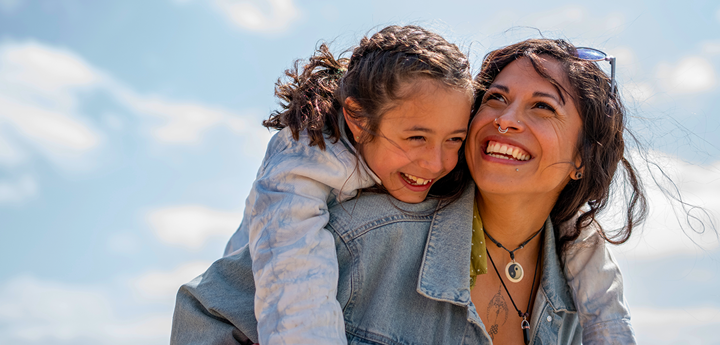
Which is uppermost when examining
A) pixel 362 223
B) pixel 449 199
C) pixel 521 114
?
pixel 521 114

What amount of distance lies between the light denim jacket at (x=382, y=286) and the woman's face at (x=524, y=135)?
376 mm

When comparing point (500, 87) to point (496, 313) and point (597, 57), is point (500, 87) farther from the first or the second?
point (496, 313)

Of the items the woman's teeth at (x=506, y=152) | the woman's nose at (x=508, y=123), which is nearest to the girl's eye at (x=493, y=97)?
the woman's nose at (x=508, y=123)

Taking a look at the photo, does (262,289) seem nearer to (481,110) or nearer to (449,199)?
(449,199)

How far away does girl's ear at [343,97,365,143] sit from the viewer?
3174 mm

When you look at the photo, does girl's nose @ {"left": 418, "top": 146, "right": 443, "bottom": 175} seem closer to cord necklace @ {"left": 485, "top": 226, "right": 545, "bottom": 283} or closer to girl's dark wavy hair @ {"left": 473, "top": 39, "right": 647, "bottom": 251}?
girl's dark wavy hair @ {"left": 473, "top": 39, "right": 647, "bottom": 251}

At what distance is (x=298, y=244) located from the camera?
9.09 feet

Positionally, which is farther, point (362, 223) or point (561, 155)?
point (561, 155)

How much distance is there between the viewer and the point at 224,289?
3.26m

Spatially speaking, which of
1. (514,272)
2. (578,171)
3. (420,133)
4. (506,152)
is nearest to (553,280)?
(514,272)

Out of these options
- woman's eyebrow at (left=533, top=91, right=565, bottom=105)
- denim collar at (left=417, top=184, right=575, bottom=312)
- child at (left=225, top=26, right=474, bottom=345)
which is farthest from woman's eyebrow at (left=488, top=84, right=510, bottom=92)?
denim collar at (left=417, top=184, right=575, bottom=312)

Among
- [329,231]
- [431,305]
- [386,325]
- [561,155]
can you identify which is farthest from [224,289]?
[561,155]

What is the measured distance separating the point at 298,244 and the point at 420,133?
825 mm

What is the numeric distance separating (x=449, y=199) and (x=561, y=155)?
67 cm
